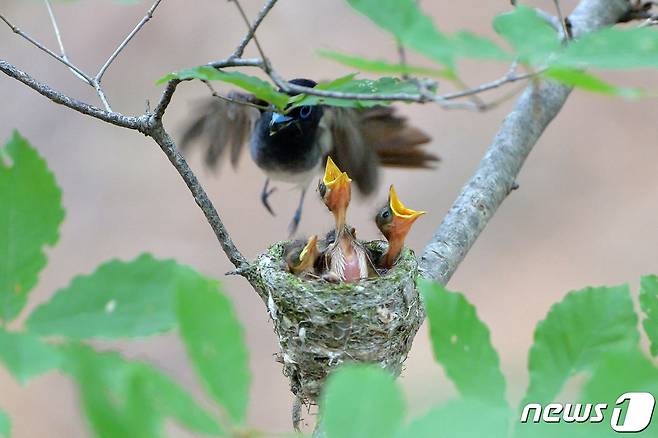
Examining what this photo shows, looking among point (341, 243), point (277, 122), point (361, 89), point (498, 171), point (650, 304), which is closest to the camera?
point (650, 304)

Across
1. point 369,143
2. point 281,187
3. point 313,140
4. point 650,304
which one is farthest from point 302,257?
point 281,187

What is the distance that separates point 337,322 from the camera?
1558mm

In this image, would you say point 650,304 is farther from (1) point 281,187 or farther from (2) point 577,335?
(1) point 281,187

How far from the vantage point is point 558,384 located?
1.89 ft

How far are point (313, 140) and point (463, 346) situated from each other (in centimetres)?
201

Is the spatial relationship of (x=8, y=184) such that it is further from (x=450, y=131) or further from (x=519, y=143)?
(x=450, y=131)

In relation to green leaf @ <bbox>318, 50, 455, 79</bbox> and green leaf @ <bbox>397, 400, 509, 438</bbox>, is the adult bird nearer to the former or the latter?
green leaf @ <bbox>318, 50, 455, 79</bbox>

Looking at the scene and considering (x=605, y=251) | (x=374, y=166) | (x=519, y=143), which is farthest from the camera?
(x=605, y=251)

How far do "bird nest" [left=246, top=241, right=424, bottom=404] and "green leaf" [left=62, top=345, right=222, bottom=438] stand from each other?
1085mm

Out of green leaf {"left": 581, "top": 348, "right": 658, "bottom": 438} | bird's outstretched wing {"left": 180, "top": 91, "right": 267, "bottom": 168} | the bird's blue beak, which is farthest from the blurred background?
green leaf {"left": 581, "top": 348, "right": 658, "bottom": 438}

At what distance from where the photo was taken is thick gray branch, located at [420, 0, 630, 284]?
5.07ft

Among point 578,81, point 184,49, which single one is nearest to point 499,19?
point 578,81

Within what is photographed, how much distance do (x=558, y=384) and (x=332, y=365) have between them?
3.14 feet

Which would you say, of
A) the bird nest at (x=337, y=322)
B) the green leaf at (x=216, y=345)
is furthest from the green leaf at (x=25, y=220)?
the bird nest at (x=337, y=322)
